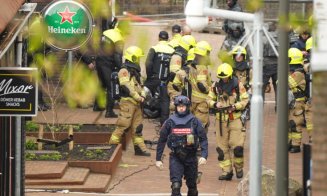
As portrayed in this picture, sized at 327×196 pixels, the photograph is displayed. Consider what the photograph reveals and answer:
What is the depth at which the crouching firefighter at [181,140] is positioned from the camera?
18594mm

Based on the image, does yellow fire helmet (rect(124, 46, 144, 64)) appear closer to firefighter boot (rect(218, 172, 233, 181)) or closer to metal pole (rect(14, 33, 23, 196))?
firefighter boot (rect(218, 172, 233, 181))

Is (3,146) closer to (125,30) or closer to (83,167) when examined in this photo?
(83,167)

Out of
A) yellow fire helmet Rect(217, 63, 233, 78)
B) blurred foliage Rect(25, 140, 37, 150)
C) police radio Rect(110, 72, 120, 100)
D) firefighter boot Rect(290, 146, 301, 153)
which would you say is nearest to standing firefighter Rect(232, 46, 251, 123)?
firefighter boot Rect(290, 146, 301, 153)

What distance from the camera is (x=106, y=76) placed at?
86.7 feet

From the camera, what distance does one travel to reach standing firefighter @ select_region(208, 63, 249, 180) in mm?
20922

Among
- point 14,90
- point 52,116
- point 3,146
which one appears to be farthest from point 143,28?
point 52,116

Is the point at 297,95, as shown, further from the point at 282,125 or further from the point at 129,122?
the point at 282,125

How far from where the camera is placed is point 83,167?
2117 centimetres

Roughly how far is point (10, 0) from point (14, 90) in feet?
3.83

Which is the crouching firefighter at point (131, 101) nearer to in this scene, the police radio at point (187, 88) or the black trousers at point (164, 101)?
the police radio at point (187, 88)

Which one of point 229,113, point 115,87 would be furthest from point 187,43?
point 229,113

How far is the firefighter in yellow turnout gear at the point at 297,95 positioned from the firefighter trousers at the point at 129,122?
2.83 metres

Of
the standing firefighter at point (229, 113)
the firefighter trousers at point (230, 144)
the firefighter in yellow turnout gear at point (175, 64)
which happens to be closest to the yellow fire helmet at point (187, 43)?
the firefighter in yellow turnout gear at point (175, 64)

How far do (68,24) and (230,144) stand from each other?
362 centimetres
